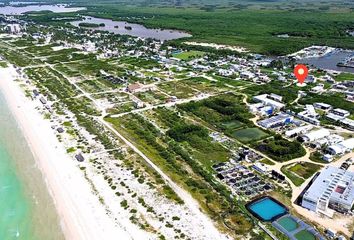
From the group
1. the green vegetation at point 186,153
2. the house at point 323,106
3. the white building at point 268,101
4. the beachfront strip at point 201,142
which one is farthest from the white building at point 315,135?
the green vegetation at point 186,153

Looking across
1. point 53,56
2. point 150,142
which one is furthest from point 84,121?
point 53,56

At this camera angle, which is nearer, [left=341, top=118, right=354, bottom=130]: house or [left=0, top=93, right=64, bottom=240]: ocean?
[left=0, top=93, right=64, bottom=240]: ocean

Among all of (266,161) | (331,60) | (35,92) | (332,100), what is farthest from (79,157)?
(331,60)

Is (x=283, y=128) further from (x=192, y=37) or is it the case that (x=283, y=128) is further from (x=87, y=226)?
(x=192, y=37)

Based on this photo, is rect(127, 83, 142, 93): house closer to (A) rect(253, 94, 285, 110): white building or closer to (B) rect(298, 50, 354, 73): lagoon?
(A) rect(253, 94, 285, 110): white building

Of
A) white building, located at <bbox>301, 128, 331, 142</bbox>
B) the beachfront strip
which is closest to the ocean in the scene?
the beachfront strip

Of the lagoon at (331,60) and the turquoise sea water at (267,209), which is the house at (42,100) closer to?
the turquoise sea water at (267,209)

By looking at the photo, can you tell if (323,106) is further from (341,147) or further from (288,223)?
(288,223)
